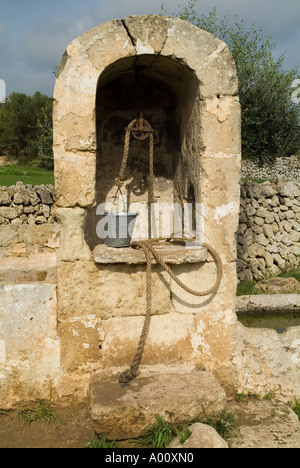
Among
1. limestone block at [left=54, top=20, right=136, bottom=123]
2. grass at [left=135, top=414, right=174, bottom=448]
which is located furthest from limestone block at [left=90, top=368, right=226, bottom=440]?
limestone block at [left=54, top=20, right=136, bottom=123]

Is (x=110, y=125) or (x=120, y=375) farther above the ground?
(x=110, y=125)

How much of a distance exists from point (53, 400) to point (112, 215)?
1.42 meters

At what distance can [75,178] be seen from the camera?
2.75 metres

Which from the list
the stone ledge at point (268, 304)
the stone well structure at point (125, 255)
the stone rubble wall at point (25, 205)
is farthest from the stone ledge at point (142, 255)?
the stone rubble wall at point (25, 205)

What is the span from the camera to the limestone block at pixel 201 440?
2.15 metres

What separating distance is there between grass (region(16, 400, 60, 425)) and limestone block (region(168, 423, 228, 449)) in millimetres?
907

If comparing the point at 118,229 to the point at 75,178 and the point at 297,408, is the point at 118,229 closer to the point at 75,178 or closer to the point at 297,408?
the point at 75,178

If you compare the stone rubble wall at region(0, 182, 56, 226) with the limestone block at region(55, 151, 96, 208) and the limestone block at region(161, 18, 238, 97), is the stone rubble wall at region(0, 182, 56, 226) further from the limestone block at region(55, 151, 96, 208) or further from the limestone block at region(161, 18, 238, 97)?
the limestone block at region(161, 18, 238, 97)

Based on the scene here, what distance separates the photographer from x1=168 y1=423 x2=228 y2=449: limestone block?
84.6 inches

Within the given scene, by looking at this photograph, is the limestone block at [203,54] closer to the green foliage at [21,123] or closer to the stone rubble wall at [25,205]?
the stone rubble wall at [25,205]

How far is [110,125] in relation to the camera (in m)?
3.76

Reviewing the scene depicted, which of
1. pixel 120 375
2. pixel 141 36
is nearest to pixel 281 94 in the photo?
pixel 141 36

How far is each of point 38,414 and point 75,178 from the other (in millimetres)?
1650
